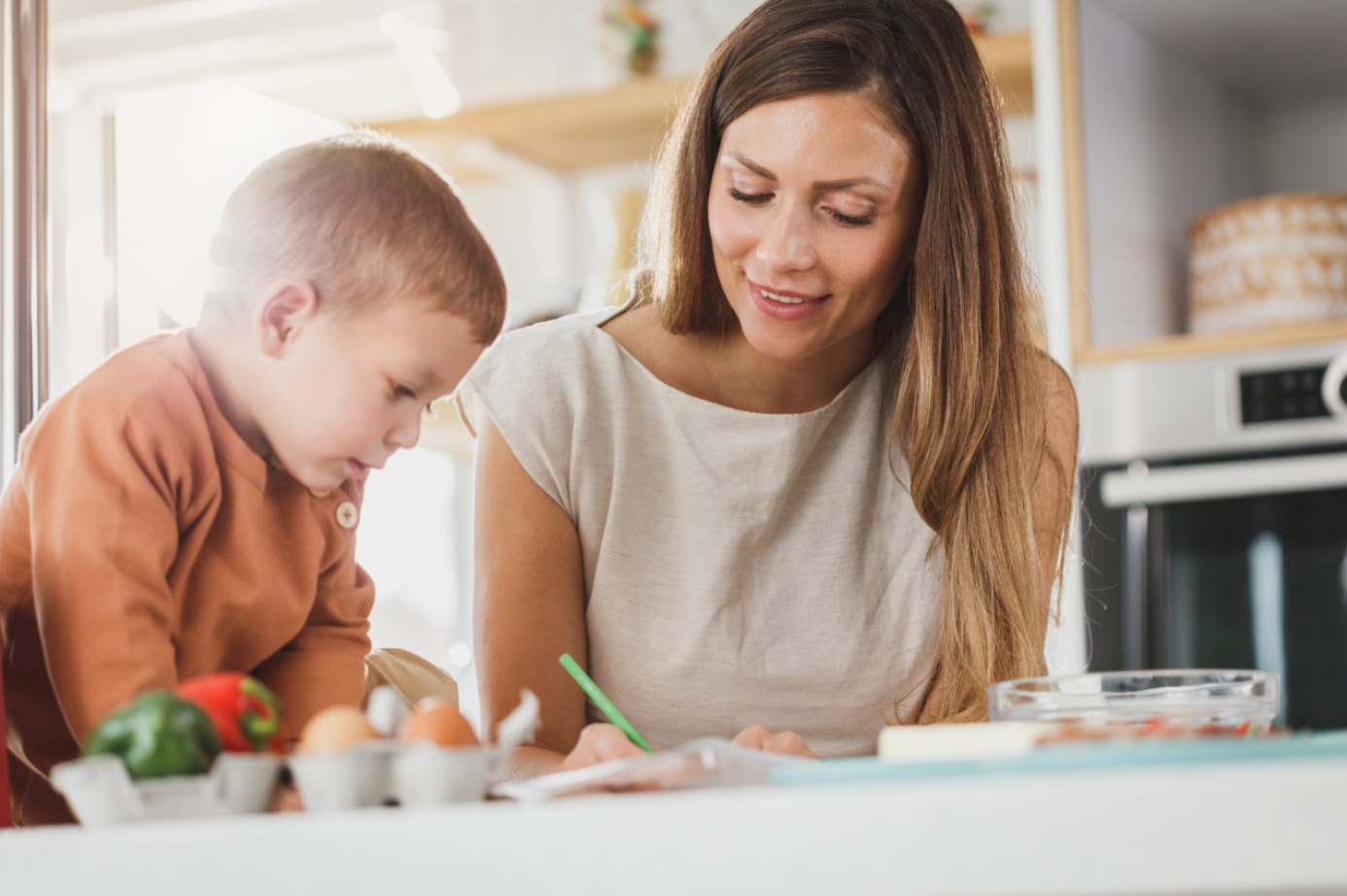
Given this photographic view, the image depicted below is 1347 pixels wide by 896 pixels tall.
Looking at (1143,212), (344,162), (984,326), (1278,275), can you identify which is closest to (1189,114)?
(1143,212)

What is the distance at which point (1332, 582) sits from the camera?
1927 mm

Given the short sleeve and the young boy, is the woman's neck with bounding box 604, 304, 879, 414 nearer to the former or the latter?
the short sleeve

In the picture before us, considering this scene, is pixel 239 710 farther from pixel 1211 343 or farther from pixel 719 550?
pixel 1211 343

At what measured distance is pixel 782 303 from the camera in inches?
44.1

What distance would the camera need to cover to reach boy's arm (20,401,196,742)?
588mm

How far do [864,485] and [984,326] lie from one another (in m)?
0.20

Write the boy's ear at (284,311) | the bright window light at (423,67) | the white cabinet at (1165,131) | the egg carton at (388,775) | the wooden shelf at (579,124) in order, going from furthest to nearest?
the bright window light at (423,67)
the wooden shelf at (579,124)
the white cabinet at (1165,131)
the boy's ear at (284,311)
the egg carton at (388,775)

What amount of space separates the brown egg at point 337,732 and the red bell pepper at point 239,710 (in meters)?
0.03

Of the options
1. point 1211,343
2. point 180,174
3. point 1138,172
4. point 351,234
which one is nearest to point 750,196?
point 351,234

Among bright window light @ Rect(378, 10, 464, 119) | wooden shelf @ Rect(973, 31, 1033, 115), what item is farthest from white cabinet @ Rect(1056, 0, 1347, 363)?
bright window light @ Rect(378, 10, 464, 119)

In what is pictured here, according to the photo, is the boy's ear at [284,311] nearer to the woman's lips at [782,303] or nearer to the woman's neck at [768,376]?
the woman's lips at [782,303]

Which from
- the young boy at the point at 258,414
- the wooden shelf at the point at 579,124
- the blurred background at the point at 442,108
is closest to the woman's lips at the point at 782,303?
the young boy at the point at 258,414

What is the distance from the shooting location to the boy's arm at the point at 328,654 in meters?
0.79

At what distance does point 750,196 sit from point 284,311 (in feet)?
1.71
